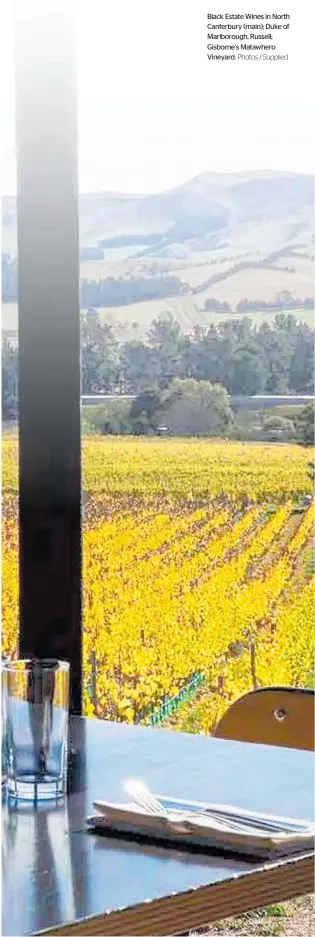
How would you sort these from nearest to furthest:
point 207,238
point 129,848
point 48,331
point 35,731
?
1. point 129,848
2. point 35,731
3. point 48,331
4. point 207,238

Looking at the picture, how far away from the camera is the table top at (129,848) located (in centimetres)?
106

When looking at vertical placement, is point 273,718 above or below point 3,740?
below

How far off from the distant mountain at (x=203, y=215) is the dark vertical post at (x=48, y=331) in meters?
0.11

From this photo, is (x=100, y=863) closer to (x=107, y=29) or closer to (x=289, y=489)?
(x=289, y=489)

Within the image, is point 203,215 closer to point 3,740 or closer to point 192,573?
point 192,573

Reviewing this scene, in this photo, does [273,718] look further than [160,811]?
Yes

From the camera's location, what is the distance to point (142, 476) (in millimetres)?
2910

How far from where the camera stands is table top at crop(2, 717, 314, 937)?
3.48 feet

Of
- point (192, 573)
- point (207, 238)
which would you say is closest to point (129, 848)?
point (192, 573)

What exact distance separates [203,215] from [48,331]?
16.1 inches

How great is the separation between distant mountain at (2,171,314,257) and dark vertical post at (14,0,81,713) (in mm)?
115

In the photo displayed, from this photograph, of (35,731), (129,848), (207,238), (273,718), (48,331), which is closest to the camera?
(129,848)

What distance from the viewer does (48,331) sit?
284 cm

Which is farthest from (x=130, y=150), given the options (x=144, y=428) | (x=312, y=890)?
(x=312, y=890)
